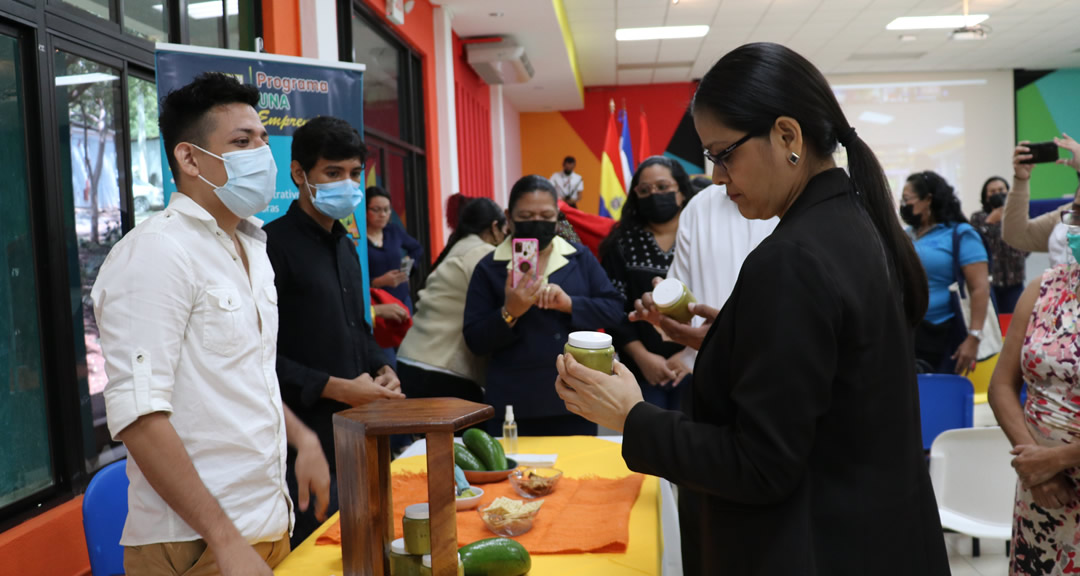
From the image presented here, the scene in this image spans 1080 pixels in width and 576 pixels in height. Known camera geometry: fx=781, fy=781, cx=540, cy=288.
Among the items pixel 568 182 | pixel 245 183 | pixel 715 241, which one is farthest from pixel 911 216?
pixel 568 182

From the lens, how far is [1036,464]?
1859 millimetres

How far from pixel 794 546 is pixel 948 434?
6.97 feet

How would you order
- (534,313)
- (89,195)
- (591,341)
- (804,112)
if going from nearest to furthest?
(804,112), (591,341), (89,195), (534,313)

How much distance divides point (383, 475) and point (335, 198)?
120cm

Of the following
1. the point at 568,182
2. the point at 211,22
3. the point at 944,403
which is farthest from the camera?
the point at 568,182

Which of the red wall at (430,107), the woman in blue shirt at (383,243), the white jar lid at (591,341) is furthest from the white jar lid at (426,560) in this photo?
the red wall at (430,107)

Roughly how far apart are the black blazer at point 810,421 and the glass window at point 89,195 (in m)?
2.07

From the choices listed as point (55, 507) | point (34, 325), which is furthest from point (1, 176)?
point (55, 507)

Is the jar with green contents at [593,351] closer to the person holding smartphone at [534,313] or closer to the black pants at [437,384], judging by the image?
the person holding smartphone at [534,313]

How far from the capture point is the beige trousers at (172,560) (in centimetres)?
136

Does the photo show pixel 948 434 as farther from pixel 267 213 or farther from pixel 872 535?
pixel 267 213

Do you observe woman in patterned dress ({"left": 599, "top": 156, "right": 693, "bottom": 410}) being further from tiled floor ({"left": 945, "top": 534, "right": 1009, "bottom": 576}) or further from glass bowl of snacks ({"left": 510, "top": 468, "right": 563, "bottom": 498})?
tiled floor ({"left": 945, "top": 534, "right": 1009, "bottom": 576})

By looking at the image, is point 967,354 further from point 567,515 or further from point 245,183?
point 245,183

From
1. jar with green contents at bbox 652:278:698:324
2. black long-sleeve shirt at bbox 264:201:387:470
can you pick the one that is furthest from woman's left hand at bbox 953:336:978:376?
black long-sleeve shirt at bbox 264:201:387:470
